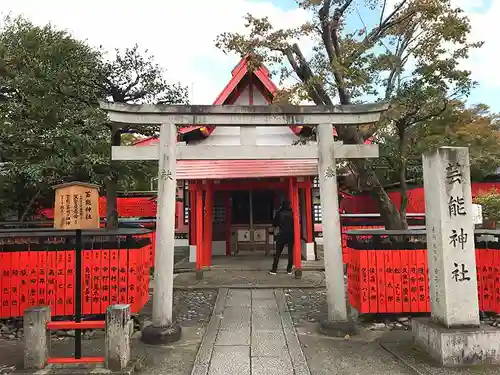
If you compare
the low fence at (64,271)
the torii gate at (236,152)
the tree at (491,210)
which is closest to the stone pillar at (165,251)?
the torii gate at (236,152)

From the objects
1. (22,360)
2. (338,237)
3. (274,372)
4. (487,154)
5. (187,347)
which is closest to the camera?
(274,372)

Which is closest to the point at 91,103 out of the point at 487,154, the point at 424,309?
the point at 424,309

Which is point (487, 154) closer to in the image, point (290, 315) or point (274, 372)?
point (290, 315)

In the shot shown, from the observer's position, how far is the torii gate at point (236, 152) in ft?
20.0

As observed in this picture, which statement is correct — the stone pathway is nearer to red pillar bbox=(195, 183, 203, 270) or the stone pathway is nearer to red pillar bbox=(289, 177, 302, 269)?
red pillar bbox=(289, 177, 302, 269)

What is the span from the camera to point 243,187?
43.8 ft

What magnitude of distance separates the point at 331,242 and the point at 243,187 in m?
7.18

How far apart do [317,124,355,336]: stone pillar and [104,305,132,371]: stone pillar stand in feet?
10.3

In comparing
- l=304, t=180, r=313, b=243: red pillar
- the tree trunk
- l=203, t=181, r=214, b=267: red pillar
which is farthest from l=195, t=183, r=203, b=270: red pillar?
l=304, t=180, r=313, b=243: red pillar

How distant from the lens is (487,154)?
1588 centimetres

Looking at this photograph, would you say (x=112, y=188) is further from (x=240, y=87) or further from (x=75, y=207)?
(x=240, y=87)

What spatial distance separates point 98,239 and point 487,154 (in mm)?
15420

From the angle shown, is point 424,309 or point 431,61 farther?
point 431,61

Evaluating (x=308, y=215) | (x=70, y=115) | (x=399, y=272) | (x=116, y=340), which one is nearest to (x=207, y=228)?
(x=308, y=215)
